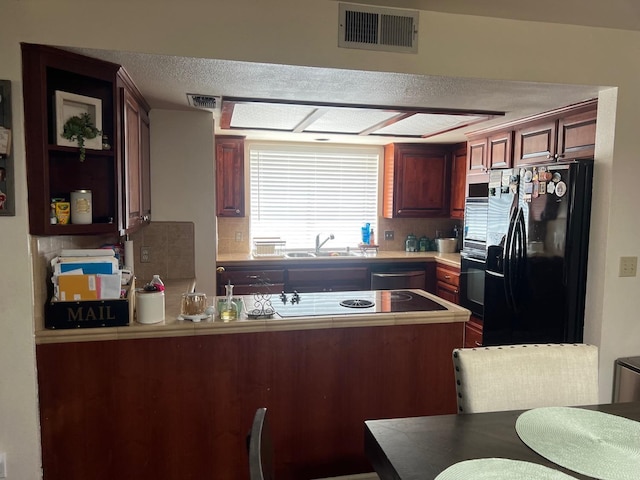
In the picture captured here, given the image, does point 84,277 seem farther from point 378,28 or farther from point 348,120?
point 348,120

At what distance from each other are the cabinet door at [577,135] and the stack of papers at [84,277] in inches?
107

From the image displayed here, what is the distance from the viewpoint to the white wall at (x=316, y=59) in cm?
180

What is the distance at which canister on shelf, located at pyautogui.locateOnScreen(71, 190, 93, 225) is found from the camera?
1.98m

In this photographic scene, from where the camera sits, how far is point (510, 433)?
1.31 metres

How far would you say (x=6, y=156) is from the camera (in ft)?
5.78

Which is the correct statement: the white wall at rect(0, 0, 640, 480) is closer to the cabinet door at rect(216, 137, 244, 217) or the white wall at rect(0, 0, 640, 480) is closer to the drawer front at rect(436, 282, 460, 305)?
the drawer front at rect(436, 282, 460, 305)

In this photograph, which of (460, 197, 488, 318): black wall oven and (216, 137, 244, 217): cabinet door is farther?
(216, 137, 244, 217): cabinet door

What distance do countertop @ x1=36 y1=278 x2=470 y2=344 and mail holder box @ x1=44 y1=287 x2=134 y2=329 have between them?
3cm

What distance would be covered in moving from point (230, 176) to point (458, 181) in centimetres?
236

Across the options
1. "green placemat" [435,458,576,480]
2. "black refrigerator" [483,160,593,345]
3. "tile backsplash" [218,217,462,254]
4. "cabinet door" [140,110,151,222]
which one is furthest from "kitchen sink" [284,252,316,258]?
"green placemat" [435,458,576,480]

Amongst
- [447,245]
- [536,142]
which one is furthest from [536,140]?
[447,245]

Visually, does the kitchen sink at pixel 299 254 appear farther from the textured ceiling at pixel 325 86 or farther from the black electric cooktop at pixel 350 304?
the textured ceiling at pixel 325 86

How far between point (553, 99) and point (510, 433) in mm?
2061

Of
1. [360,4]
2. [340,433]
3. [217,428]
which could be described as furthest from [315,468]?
[360,4]
